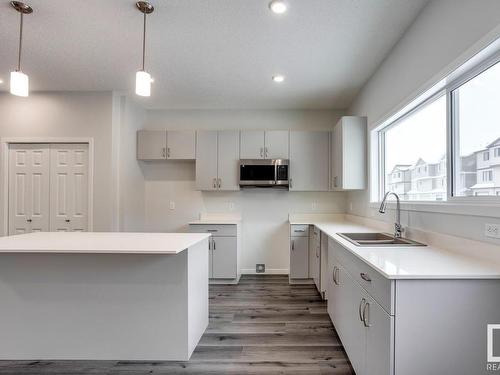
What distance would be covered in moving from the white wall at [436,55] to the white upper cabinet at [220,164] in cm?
202

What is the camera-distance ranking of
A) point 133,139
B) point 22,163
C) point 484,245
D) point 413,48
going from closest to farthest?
point 484,245, point 413,48, point 22,163, point 133,139

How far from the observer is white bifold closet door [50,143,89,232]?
3.77 meters

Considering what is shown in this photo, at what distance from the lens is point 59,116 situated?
3754 millimetres

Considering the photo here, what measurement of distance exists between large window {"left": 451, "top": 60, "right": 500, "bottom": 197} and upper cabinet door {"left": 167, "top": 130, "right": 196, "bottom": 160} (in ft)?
10.6

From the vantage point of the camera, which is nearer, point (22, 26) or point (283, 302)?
point (22, 26)

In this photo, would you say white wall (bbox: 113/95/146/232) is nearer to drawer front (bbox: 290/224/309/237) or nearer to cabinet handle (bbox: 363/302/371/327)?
drawer front (bbox: 290/224/309/237)

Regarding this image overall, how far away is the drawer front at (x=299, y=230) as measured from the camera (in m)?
3.83

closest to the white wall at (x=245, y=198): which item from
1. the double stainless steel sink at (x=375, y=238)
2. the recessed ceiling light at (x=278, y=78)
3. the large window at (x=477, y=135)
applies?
the recessed ceiling light at (x=278, y=78)

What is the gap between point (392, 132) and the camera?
3.03 meters

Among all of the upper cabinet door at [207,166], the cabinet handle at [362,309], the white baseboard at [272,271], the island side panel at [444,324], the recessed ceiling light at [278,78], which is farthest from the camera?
the white baseboard at [272,271]

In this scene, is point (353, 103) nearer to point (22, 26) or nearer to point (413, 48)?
point (413, 48)

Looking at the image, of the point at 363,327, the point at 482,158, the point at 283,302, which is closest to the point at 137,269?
the point at 363,327

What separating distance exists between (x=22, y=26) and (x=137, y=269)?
7.40 feet

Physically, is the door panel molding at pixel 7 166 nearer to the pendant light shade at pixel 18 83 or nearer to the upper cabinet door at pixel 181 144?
the upper cabinet door at pixel 181 144
